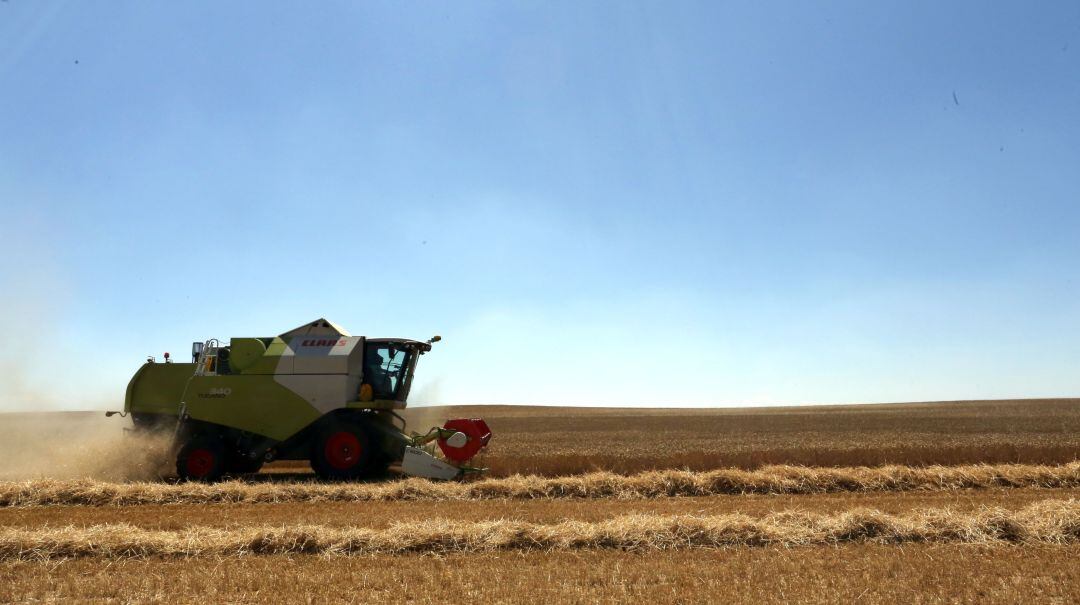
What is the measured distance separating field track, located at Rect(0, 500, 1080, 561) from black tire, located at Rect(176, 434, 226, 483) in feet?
20.7

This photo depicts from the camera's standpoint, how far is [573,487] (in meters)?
12.3

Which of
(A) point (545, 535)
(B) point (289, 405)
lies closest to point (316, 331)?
(B) point (289, 405)

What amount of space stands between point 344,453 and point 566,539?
8013 millimetres

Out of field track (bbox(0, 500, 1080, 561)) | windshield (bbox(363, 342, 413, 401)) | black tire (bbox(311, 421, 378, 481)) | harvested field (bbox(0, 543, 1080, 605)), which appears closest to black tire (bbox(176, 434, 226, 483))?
black tire (bbox(311, 421, 378, 481))

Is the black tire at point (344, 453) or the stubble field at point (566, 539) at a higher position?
the black tire at point (344, 453)

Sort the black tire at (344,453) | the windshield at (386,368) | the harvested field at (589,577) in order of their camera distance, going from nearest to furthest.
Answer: the harvested field at (589,577), the black tire at (344,453), the windshield at (386,368)

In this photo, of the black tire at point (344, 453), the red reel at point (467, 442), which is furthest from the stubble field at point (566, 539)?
the black tire at point (344, 453)

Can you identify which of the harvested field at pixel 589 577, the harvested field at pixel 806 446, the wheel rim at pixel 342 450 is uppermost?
the wheel rim at pixel 342 450

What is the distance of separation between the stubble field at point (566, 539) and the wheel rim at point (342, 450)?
1.86 metres

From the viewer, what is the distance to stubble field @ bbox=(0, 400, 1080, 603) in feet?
19.8

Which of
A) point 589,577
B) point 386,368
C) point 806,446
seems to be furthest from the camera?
point 806,446

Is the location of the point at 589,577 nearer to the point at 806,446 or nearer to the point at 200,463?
the point at 200,463

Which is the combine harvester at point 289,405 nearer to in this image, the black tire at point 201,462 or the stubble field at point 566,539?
the black tire at point 201,462

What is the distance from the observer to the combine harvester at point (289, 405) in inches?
578
